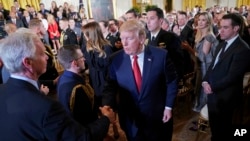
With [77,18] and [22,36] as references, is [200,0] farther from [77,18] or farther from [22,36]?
[22,36]

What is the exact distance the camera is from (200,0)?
17.0 m

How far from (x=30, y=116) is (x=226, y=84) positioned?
1.93m

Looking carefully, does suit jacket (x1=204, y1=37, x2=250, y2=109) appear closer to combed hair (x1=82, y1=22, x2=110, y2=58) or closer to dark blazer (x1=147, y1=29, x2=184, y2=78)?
dark blazer (x1=147, y1=29, x2=184, y2=78)

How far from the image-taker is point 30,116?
113 cm

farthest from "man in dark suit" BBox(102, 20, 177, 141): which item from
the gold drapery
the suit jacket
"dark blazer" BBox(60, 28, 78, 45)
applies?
the gold drapery

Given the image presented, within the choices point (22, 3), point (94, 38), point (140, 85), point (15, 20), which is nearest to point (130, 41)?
point (140, 85)

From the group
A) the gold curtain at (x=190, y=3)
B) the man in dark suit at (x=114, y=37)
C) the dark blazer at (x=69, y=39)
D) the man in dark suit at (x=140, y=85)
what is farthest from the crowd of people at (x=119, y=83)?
the gold curtain at (x=190, y=3)

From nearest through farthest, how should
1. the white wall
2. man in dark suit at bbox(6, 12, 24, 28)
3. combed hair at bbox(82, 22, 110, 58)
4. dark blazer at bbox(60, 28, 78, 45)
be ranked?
combed hair at bbox(82, 22, 110, 58) < dark blazer at bbox(60, 28, 78, 45) < man in dark suit at bbox(6, 12, 24, 28) < the white wall

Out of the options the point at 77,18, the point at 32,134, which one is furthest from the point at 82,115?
the point at 77,18

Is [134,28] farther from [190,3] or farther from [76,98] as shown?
[190,3]

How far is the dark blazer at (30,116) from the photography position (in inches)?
44.8

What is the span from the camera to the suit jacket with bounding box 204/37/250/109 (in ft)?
7.58

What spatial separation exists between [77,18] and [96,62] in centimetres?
735

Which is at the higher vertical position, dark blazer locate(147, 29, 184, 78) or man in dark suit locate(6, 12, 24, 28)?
man in dark suit locate(6, 12, 24, 28)
